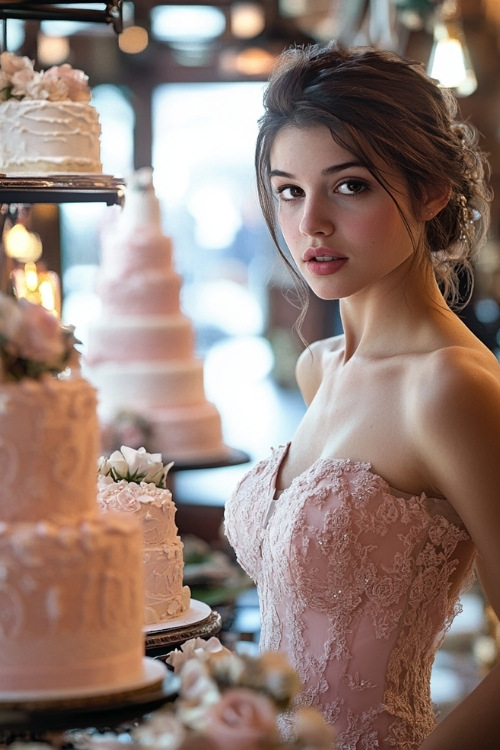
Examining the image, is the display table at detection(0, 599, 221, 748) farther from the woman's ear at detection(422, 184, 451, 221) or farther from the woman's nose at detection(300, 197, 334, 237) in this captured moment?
the woman's ear at detection(422, 184, 451, 221)

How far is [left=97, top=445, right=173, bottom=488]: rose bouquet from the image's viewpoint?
279 centimetres

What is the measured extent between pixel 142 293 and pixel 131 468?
9.78 ft

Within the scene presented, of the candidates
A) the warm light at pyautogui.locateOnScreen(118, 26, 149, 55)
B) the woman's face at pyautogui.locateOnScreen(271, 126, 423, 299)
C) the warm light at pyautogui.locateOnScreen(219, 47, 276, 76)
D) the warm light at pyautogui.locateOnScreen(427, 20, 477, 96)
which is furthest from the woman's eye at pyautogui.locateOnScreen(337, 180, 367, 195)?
the warm light at pyautogui.locateOnScreen(219, 47, 276, 76)

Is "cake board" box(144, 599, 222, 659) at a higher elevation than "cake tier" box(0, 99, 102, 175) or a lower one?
lower

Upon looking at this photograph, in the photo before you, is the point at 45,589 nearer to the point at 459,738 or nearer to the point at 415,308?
the point at 459,738

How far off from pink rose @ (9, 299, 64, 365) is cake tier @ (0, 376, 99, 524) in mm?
49

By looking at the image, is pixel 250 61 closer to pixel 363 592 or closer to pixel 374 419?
pixel 374 419

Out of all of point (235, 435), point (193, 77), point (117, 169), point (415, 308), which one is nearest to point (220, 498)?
point (235, 435)

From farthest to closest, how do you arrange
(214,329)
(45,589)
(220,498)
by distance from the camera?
(214,329), (220,498), (45,589)

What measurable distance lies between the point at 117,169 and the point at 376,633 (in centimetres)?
1220

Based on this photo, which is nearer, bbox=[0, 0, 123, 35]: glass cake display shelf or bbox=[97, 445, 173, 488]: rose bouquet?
bbox=[97, 445, 173, 488]: rose bouquet

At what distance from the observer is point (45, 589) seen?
1.72 metres

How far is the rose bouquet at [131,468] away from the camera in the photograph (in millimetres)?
2791

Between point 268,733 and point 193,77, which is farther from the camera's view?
point 193,77
